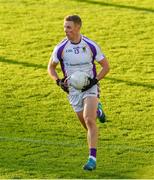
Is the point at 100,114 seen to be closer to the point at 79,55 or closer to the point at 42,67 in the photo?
the point at 79,55

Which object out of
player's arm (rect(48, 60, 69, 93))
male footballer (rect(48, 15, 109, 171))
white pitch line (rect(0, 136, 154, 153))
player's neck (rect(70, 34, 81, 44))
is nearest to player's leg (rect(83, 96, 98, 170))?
male footballer (rect(48, 15, 109, 171))

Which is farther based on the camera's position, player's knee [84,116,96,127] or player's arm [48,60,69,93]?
player's arm [48,60,69,93]

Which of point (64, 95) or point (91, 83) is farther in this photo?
point (64, 95)

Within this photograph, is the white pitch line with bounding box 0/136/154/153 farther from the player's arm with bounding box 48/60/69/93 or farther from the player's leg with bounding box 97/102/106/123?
the player's arm with bounding box 48/60/69/93

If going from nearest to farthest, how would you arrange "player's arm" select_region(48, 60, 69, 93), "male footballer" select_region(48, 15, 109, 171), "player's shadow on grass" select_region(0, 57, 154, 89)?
"male footballer" select_region(48, 15, 109, 171)
"player's arm" select_region(48, 60, 69, 93)
"player's shadow on grass" select_region(0, 57, 154, 89)

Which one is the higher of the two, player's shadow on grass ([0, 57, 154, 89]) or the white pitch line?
player's shadow on grass ([0, 57, 154, 89])

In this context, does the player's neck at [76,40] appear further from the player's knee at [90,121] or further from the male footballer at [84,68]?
the player's knee at [90,121]

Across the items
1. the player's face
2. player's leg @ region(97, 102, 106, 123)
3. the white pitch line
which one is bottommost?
the white pitch line

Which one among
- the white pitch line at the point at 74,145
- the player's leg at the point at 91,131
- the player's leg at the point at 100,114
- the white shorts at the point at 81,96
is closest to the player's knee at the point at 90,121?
the player's leg at the point at 91,131

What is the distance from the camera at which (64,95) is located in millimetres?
16062

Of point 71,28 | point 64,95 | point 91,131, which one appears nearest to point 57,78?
point 71,28

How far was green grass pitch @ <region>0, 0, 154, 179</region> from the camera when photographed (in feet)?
40.4

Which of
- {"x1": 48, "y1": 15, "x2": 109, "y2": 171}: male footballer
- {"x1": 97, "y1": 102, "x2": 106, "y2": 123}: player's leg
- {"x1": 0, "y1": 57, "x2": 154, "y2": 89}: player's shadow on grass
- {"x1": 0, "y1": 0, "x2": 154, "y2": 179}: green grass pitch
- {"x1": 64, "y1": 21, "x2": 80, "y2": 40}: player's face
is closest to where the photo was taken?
{"x1": 64, "y1": 21, "x2": 80, "y2": 40}: player's face

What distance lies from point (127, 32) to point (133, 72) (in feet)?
8.25
